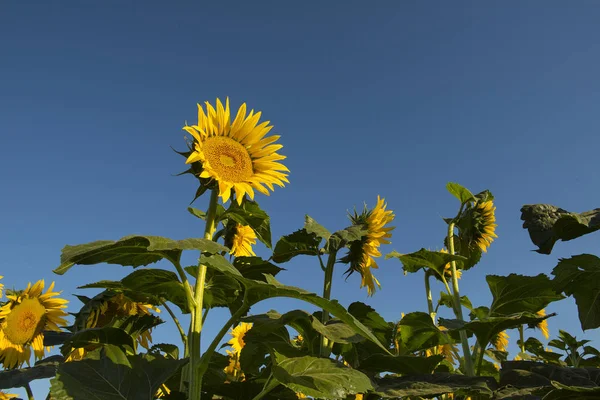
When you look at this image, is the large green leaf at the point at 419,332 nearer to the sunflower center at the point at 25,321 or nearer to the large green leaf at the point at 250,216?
the large green leaf at the point at 250,216

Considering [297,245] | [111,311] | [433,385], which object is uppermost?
[297,245]

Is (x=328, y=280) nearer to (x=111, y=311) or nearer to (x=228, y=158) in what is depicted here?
(x=228, y=158)

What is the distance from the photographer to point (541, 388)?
2.20m

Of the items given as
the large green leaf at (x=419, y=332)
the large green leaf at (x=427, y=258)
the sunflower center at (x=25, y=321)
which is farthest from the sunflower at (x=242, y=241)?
the sunflower center at (x=25, y=321)

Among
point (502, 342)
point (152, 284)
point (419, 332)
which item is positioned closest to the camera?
point (152, 284)

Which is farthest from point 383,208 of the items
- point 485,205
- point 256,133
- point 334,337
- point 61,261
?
point 61,261

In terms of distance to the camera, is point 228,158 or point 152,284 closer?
point 152,284

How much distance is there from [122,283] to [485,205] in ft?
8.97

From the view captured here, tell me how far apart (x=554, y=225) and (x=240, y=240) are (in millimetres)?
2334

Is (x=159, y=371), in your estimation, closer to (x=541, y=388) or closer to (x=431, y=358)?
(x=431, y=358)

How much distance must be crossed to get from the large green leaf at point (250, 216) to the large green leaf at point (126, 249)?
0.47 meters

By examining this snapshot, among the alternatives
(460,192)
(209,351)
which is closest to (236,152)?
(209,351)

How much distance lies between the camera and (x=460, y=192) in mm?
3658

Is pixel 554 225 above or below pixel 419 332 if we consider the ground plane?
above
